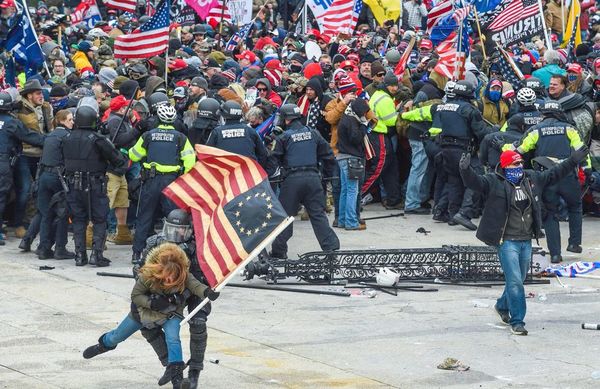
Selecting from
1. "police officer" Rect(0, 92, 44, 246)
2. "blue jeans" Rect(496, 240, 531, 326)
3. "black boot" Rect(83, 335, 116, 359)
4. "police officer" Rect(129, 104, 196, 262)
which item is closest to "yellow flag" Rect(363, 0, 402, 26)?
"police officer" Rect(0, 92, 44, 246)

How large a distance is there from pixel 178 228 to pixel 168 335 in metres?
1.24

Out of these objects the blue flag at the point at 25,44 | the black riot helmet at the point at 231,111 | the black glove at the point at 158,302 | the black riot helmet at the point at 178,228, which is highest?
the blue flag at the point at 25,44

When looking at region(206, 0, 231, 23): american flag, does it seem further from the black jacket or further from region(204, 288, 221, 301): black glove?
region(204, 288, 221, 301): black glove

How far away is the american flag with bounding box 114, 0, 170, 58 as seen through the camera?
758 inches

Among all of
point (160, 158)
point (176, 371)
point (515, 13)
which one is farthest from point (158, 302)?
point (515, 13)

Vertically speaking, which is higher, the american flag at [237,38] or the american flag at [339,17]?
the american flag at [339,17]

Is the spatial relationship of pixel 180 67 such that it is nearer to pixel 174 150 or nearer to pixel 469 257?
pixel 174 150

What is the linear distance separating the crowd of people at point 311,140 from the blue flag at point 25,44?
29 cm

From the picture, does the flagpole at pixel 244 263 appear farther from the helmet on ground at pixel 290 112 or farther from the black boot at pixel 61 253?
the black boot at pixel 61 253

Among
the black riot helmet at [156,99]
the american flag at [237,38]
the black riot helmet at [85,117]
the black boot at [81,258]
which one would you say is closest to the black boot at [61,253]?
the black boot at [81,258]

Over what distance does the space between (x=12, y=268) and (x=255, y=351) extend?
491cm

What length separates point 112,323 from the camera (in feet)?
43.8

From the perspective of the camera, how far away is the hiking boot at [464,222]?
61.3 ft

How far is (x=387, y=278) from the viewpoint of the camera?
15.0 metres
